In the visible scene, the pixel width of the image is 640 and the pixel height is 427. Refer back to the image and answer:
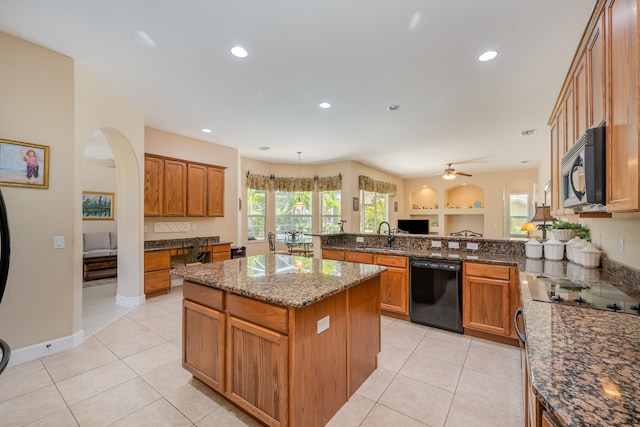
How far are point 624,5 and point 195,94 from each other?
3.69m

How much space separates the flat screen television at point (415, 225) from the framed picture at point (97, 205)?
8.49 metres

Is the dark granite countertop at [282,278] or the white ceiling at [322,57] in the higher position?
the white ceiling at [322,57]

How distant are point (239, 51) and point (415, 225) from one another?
28.3 feet

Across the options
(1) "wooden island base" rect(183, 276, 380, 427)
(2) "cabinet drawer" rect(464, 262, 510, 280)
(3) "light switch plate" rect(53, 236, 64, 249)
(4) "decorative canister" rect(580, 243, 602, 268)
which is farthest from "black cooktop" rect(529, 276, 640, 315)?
(3) "light switch plate" rect(53, 236, 64, 249)

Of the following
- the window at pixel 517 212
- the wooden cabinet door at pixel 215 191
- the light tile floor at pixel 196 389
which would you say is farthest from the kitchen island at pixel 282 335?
the window at pixel 517 212

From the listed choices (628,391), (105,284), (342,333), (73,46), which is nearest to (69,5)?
(73,46)

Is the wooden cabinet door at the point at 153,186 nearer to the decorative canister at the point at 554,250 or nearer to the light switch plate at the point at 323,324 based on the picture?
the light switch plate at the point at 323,324

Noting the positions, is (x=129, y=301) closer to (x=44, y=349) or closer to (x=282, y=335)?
(x=44, y=349)

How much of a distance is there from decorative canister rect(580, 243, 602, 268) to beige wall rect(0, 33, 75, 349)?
4.97 m

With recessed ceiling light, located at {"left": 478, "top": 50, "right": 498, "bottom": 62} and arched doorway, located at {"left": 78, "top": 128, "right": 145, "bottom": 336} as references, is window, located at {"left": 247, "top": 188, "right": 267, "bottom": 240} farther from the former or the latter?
recessed ceiling light, located at {"left": 478, "top": 50, "right": 498, "bottom": 62}

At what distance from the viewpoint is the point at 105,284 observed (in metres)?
5.31

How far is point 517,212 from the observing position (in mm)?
8750

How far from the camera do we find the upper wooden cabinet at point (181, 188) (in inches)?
177

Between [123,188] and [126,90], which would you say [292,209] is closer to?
[123,188]
